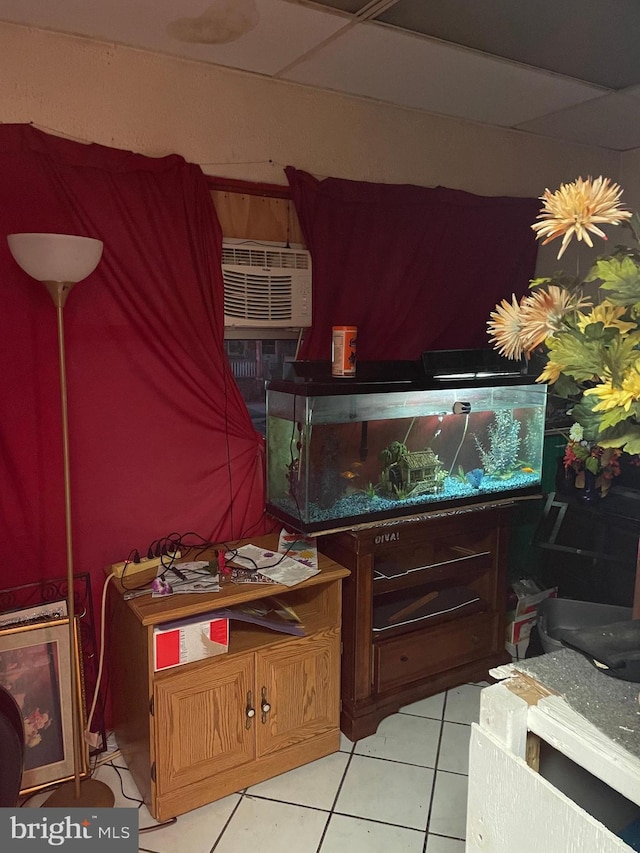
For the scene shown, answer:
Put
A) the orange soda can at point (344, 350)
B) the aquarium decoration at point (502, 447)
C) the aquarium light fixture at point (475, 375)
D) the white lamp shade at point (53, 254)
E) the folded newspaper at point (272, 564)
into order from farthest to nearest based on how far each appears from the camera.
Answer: the aquarium decoration at point (502, 447) < the aquarium light fixture at point (475, 375) < the orange soda can at point (344, 350) < the folded newspaper at point (272, 564) < the white lamp shade at point (53, 254)

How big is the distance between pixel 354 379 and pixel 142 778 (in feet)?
4.66

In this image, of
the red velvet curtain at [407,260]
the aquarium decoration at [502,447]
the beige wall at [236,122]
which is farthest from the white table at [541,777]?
the beige wall at [236,122]

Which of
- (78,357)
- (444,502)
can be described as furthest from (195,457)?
(444,502)

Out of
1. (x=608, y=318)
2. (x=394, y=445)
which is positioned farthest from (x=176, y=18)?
(x=608, y=318)

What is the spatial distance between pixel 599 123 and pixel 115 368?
2.32 m

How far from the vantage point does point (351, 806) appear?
1.94m

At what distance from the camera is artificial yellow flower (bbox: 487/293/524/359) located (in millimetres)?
900

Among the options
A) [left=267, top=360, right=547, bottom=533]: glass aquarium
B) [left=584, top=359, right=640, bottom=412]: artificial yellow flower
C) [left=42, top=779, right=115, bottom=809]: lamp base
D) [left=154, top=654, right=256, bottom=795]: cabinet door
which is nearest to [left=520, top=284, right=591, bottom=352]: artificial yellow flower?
[left=584, top=359, right=640, bottom=412]: artificial yellow flower

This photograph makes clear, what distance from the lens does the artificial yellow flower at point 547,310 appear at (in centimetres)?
86

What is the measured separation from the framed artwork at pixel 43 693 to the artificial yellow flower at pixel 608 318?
1751 millimetres

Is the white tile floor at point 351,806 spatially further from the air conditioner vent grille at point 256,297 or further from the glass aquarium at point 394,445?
the air conditioner vent grille at point 256,297

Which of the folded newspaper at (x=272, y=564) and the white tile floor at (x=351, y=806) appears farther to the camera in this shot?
the folded newspaper at (x=272, y=564)

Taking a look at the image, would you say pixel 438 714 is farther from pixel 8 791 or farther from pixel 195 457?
pixel 8 791

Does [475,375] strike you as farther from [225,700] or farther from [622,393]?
[622,393]
